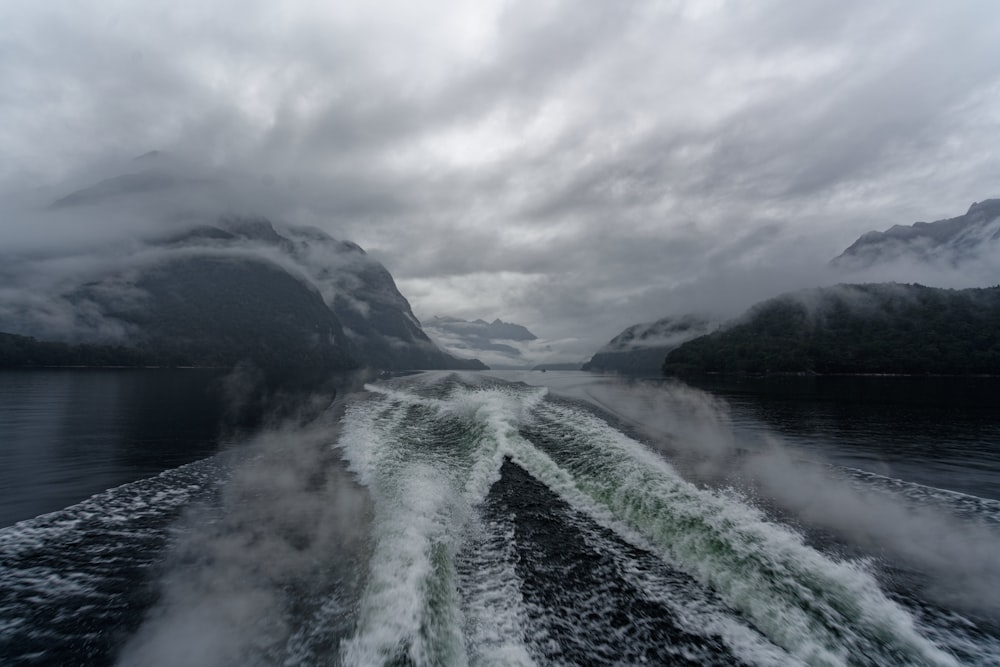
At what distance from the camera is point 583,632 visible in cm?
710

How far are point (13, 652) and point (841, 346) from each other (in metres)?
143

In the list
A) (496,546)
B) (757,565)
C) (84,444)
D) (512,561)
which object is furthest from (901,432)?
(84,444)

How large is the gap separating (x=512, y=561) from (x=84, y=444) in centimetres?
2338

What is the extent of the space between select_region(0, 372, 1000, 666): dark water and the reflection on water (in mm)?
448

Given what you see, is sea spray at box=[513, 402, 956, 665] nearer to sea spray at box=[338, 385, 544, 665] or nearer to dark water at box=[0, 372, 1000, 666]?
dark water at box=[0, 372, 1000, 666]

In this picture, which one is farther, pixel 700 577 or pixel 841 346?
pixel 841 346

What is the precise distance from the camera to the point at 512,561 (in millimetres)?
9469

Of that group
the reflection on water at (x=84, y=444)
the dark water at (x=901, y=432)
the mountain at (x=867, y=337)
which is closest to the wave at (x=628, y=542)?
the reflection on water at (x=84, y=444)

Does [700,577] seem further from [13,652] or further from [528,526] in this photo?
[13,652]

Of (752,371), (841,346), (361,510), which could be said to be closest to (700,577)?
(361,510)

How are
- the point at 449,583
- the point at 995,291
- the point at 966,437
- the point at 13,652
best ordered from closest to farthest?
the point at 13,652 < the point at 449,583 < the point at 966,437 < the point at 995,291

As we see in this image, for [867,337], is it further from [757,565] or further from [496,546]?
[496,546]

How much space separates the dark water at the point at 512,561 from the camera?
679cm

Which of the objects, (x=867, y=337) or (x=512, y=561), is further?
(x=867, y=337)
